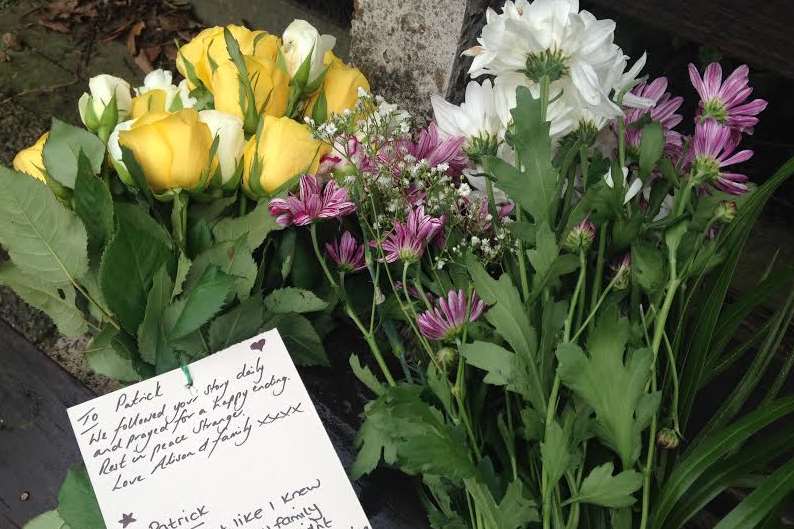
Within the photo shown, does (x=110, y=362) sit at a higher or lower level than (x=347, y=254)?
lower

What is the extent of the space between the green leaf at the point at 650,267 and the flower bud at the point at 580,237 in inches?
1.8

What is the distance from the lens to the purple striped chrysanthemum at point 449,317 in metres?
0.77

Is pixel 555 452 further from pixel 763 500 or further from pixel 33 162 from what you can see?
pixel 33 162

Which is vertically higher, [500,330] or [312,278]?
[500,330]

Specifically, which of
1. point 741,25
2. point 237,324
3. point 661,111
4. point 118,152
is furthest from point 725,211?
point 118,152

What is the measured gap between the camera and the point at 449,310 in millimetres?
769

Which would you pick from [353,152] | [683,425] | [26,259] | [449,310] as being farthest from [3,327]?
[683,425]

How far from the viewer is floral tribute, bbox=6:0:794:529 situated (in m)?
0.69

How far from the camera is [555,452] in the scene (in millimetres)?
650

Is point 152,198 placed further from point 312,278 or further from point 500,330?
point 500,330

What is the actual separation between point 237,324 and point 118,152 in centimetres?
25

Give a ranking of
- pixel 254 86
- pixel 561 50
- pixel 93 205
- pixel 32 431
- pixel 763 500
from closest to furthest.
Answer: pixel 763 500, pixel 561 50, pixel 93 205, pixel 254 86, pixel 32 431

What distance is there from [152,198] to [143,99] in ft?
0.54

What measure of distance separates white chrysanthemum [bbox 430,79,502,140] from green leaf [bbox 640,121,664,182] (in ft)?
0.52
